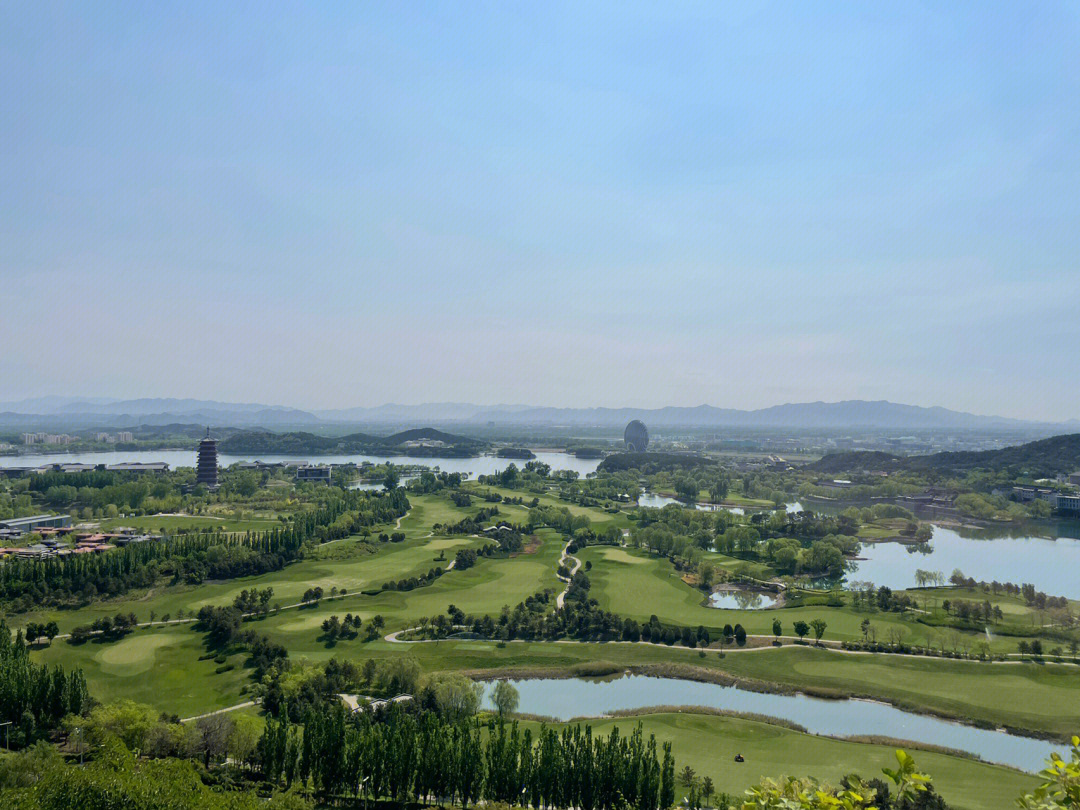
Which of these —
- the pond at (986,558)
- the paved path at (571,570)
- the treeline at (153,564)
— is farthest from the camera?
the pond at (986,558)

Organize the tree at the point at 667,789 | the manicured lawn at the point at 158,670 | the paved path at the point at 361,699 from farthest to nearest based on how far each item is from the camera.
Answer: the manicured lawn at the point at 158,670 → the paved path at the point at 361,699 → the tree at the point at 667,789

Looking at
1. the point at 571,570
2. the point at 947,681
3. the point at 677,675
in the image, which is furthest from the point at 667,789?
the point at 571,570

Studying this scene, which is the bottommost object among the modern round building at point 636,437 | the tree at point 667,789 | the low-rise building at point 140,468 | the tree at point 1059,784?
the tree at point 667,789

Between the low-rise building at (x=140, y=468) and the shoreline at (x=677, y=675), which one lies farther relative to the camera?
the low-rise building at (x=140, y=468)

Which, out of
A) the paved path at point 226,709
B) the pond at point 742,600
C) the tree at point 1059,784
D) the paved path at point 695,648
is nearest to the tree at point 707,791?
the paved path at point 695,648

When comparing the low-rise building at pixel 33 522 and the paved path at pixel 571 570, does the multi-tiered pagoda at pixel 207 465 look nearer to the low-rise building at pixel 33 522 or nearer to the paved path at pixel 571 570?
the low-rise building at pixel 33 522

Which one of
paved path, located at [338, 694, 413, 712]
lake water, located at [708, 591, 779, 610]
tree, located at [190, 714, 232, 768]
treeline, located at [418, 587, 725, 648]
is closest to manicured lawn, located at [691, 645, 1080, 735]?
treeline, located at [418, 587, 725, 648]

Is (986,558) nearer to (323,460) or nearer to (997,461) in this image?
(997,461)
